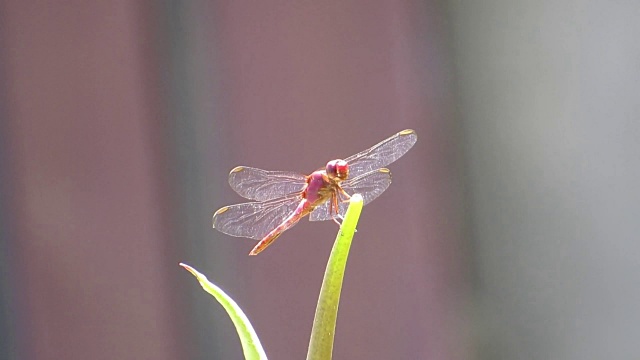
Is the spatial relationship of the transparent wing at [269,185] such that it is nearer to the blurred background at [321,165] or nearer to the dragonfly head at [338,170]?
the dragonfly head at [338,170]

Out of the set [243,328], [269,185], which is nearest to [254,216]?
[269,185]

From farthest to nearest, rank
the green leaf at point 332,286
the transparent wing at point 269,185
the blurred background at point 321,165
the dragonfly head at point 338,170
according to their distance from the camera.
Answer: the blurred background at point 321,165
the transparent wing at point 269,185
the dragonfly head at point 338,170
the green leaf at point 332,286

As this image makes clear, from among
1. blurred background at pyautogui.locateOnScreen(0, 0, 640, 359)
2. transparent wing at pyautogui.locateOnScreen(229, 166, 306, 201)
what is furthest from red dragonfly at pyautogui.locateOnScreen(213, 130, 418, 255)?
blurred background at pyautogui.locateOnScreen(0, 0, 640, 359)

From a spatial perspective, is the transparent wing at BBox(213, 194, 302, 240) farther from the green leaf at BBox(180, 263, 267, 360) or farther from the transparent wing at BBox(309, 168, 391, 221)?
the green leaf at BBox(180, 263, 267, 360)

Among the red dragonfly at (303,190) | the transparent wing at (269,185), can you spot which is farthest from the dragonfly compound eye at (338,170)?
the transparent wing at (269,185)

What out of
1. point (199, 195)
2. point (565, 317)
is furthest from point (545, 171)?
point (199, 195)
